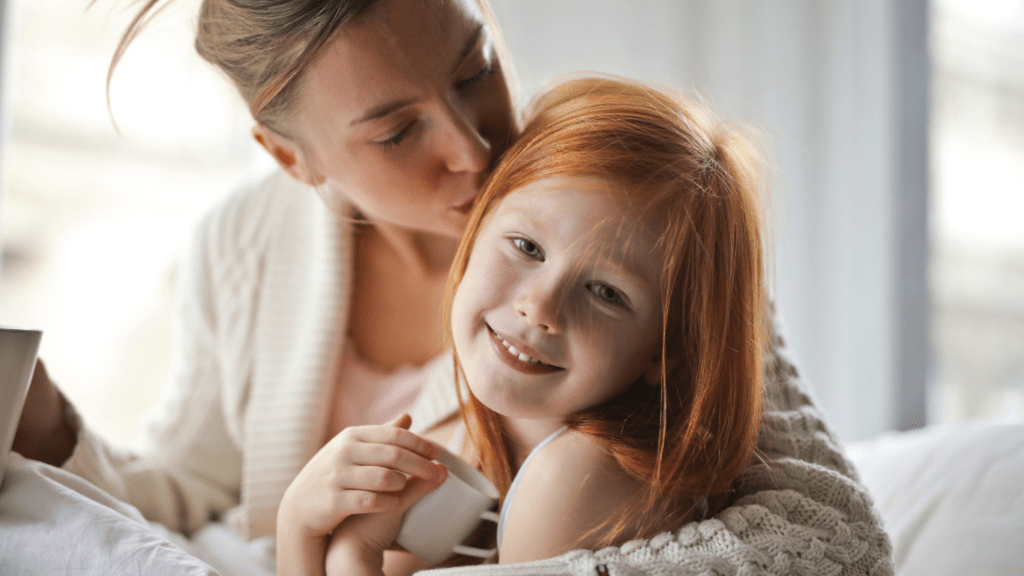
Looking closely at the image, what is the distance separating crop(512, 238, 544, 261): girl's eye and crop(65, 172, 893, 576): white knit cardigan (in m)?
0.21

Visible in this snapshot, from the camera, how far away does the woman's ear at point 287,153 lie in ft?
2.30

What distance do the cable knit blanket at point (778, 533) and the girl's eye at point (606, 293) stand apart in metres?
0.16

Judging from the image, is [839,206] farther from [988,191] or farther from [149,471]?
[149,471]

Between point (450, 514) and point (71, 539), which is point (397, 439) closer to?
point (450, 514)

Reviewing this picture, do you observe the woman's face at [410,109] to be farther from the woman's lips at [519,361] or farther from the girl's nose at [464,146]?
the woman's lips at [519,361]

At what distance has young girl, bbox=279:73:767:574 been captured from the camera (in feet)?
1.69

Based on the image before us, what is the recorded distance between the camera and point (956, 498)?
77cm

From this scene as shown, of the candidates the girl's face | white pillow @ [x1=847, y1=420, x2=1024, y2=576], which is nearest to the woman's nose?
the girl's face

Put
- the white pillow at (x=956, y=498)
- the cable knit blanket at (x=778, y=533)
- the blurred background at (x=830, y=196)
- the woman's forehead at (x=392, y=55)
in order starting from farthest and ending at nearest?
1. the blurred background at (x=830, y=196)
2. the white pillow at (x=956, y=498)
3. the woman's forehead at (x=392, y=55)
4. the cable knit blanket at (x=778, y=533)

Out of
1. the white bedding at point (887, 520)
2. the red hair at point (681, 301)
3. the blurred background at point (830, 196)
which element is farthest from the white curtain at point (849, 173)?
the red hair at point (681, 301)

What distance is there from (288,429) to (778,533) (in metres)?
0.54

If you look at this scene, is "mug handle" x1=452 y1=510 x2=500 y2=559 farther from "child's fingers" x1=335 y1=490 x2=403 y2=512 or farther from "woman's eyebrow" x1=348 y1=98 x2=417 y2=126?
"woman's eyebrow" x1=348 y1=98 x2=417 y2=126

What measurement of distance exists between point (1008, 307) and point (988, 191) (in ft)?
0.98

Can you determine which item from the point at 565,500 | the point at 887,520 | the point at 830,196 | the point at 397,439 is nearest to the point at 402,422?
the point at 397,439
